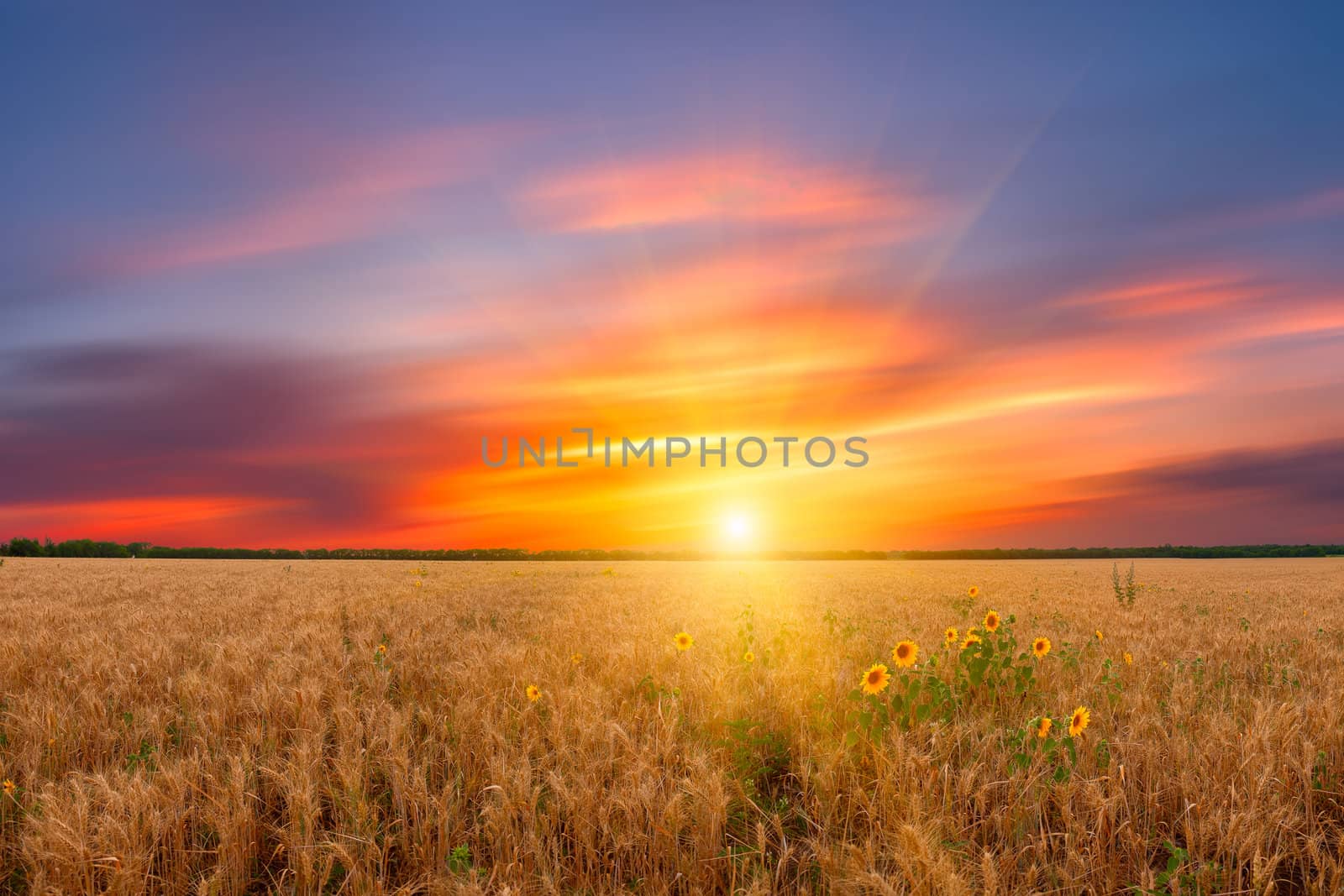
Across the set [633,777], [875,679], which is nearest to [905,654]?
[875,679]

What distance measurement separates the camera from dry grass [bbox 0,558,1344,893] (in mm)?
3350

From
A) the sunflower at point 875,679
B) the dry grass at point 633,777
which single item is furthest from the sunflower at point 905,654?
the dry grass at point 633,777

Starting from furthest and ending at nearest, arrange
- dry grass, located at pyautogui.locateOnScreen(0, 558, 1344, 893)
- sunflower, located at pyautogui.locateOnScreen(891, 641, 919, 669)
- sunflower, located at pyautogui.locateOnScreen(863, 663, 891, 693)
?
sunflower, located at pyautogui.locateOnScreen(891, 641, 919, 669), sunflower, located at pyautogui.locateOnScreen(863, 663, 891, 693), dry grass, located at pyautogui.locateOnScreen(0, 558, 1344, 893)

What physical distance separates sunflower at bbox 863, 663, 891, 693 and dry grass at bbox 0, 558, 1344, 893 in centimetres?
31

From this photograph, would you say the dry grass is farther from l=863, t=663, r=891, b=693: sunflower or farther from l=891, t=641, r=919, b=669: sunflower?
l=891, t=641, r=919, b=669: sunflower

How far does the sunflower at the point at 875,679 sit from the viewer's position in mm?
4645

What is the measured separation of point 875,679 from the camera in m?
4.75

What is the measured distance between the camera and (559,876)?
131 inches

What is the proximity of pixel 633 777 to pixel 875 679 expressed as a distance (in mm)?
1774

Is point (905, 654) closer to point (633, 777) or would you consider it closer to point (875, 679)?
point (875, 679)

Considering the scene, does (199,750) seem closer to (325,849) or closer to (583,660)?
(325,849)

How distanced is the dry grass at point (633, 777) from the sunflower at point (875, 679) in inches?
12.2

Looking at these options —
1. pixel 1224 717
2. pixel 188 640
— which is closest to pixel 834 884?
pixel 1224 717

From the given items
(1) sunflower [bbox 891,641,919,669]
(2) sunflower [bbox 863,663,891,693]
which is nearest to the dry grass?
(2) sunflower [bbox 863,663,891,693]
